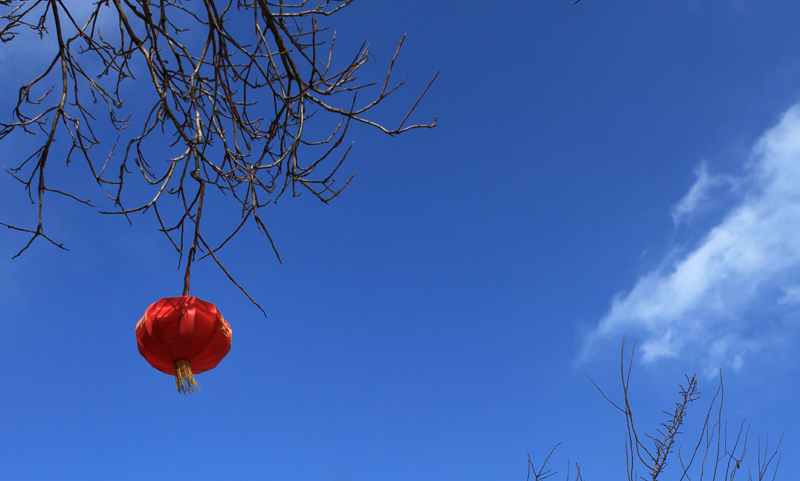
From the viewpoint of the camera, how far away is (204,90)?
111 inches

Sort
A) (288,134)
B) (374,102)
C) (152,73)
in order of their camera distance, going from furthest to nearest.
A: 1. (288,134)
2. (152,73)
3. (374,102)

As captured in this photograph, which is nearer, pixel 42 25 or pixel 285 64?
pixel 285 64

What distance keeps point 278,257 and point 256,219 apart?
185mm

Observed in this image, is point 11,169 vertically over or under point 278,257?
over

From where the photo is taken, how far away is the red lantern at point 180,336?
7.40 feet

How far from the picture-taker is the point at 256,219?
2289 mm

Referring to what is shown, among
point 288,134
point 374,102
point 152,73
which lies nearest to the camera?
point 374,102

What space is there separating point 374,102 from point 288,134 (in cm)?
78

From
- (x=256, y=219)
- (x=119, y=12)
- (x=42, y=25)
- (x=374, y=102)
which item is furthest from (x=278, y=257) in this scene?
(x=42, y=25)

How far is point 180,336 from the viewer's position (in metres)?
2.26

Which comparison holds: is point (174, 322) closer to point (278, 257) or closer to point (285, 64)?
point (278, 257)

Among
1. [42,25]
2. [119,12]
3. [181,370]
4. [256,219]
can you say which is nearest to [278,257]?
[256,219]

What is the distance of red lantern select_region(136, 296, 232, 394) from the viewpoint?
226 cm

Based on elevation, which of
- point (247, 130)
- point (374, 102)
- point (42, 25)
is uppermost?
point (42, 25)
